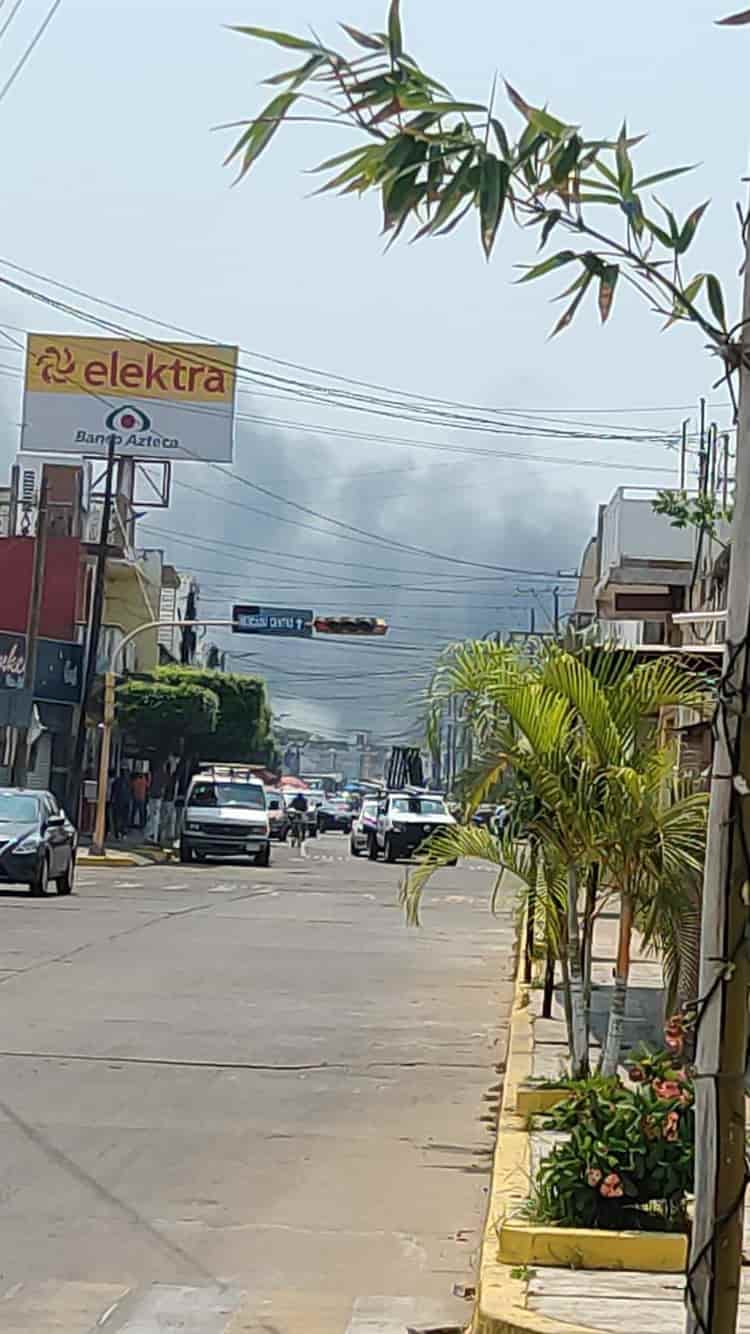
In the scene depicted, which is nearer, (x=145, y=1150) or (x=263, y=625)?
(x=145, y=1150)

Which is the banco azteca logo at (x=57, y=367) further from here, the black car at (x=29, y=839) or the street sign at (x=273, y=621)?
the black car at (x=29, y=839)

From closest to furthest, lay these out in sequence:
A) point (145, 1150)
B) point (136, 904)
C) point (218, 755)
Answer: point (145, 1150)
point (136, 904)
point (218, 755)

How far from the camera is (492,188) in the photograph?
342cm

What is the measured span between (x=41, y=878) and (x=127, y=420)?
36.1 metres

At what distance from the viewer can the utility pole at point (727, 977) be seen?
12.4 ft

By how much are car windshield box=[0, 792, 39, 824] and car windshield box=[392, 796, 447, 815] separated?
772 inches

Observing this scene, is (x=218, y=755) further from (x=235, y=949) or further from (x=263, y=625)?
(x=235, y=949)

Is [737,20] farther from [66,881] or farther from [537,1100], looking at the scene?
[66,881]

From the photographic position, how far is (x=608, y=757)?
8250mm

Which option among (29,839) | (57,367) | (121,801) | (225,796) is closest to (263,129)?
(29,839)

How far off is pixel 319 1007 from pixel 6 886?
48.3 feet

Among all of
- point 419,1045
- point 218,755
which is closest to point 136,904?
point 419,1045

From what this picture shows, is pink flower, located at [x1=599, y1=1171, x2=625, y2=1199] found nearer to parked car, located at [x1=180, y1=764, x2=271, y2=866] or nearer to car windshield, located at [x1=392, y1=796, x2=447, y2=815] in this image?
parked car, located at [x1=180, y1=764, x2=271, y2=866]

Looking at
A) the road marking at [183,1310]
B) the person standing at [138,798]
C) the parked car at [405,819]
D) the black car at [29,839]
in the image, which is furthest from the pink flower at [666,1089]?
the person standing at [138,798]
